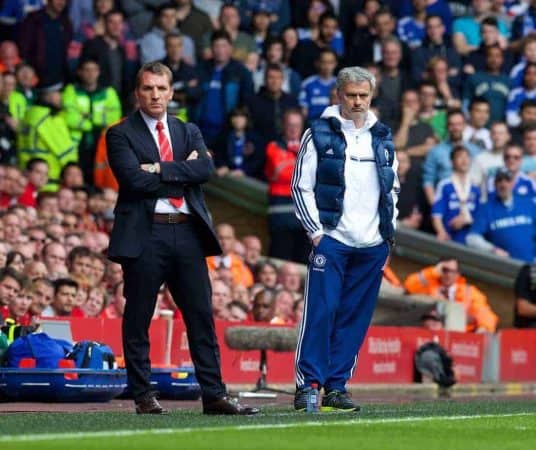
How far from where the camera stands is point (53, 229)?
17.5 meters

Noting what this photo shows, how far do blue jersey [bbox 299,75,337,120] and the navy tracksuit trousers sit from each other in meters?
10.9

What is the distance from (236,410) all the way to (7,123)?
31.4ft

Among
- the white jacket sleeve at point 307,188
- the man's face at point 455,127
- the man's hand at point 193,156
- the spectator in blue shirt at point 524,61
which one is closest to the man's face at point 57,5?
the man's face at point 455,127

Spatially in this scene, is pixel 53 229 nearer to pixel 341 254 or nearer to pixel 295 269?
pixel 295 269

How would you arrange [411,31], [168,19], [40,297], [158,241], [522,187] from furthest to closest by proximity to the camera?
[411,31] < [168,19] < [522,187] < [40,297] < [158,241]

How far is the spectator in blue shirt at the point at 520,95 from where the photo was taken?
2420 centimetres

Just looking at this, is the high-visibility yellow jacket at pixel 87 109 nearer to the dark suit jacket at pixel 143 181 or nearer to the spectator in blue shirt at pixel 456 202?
the spectator in blue shirt at pixel 456 202

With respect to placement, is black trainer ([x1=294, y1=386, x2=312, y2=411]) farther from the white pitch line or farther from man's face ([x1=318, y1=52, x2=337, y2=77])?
man's face ([x1=318, y1=52, x2=337, y2=77])

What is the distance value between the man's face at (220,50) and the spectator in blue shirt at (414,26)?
11.2 feet

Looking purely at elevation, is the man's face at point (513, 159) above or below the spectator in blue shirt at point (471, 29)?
below

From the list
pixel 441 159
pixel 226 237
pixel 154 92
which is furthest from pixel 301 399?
pixel 441 159

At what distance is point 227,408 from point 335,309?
1268mm

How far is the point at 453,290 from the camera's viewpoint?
21156 mm

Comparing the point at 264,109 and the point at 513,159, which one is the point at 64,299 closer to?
the point at 264,109
